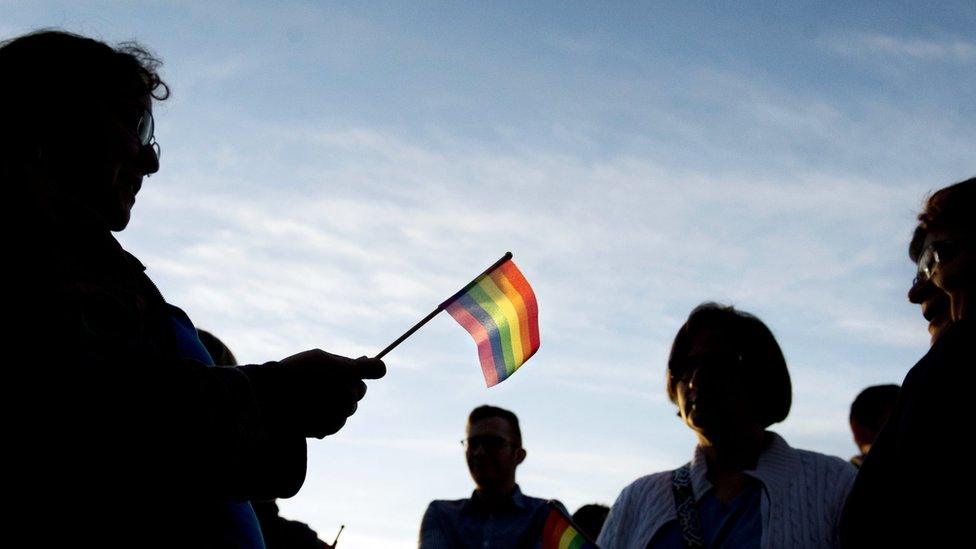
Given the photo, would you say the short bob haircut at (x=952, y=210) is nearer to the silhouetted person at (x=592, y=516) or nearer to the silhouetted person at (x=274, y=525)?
the silhouetted person at (x=274, y=525)

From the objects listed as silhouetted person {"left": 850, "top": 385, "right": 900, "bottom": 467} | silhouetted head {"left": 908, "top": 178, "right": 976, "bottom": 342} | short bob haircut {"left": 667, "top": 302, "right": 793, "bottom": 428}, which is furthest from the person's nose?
silhouetted person {"left": 850, "top": 385, "right": 900, "bottom": 467}

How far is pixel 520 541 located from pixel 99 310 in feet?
16.9

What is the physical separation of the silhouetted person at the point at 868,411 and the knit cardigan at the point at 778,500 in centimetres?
262

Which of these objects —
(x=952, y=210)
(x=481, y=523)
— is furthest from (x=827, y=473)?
(x=481, y=523)

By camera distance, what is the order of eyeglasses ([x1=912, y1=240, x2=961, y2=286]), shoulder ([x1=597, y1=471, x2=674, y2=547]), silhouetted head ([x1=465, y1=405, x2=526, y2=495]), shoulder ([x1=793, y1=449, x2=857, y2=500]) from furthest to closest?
silhouetted head ([x1=465, y1=405, x2=526, y2=495]) < shoulder ([x1=597, y1=471, x2=674, y2=547]) < shoulder ([x1=793, y1=449, x2=857, y2=500]) < eyeglasses ([x1=912, y1=240, x2=961, y2=286])

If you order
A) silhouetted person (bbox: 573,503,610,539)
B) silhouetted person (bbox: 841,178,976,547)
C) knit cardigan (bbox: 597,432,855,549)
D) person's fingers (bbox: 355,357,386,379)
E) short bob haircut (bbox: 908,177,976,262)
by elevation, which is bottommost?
silhouetted person (bbox: 841,178,976,547)

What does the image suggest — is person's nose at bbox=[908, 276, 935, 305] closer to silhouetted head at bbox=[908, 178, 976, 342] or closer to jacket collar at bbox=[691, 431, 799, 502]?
silhouetted head at bbox=[908, 178, 976, 342]

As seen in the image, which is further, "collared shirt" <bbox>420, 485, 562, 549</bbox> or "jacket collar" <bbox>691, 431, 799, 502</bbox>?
"collared shirt" <bbox>420, 485, 562, 549</bbox>

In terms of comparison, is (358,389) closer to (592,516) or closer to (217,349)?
(217,349)

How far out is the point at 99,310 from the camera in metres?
1.45

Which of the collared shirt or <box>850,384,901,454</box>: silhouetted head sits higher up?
<box>850,384,901,454</box>: silhouetted head

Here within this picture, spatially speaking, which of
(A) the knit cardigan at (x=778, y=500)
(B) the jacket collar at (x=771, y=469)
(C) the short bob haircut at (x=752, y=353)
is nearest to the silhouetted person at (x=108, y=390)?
(A) the knit cardigan at (x=778, y=500)

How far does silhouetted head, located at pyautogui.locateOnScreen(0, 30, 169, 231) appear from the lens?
176 centimetres

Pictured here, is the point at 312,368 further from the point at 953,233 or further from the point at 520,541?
the point at 520,541
